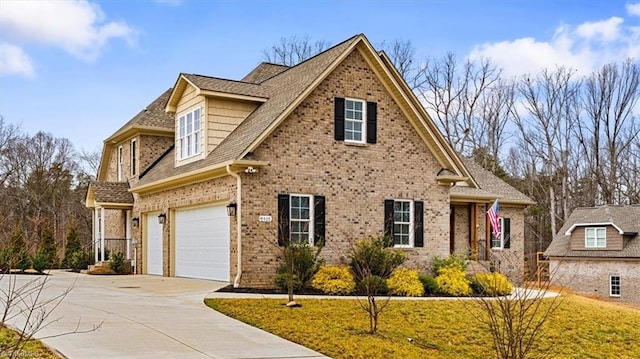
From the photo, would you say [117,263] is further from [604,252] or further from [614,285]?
[614,285]

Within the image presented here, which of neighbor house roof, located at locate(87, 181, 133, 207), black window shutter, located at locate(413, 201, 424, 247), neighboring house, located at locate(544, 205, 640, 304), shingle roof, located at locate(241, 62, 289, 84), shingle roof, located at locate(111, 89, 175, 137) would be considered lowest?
neighboring house, located at locate(544, 205, 640, 304)

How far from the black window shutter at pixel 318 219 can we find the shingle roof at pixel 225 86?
443 centimetres

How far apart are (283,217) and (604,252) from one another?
26063 millimetres

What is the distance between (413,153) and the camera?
2239cm

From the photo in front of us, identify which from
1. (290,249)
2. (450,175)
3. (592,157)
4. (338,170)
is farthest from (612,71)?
(290,249)

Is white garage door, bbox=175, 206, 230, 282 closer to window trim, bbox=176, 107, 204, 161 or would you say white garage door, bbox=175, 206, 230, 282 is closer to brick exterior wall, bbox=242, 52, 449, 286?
brick exterior wall, bbox=242, 52, 449, 286

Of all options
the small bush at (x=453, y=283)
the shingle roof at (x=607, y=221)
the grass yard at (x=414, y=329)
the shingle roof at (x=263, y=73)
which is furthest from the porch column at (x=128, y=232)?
the shingle roof at (x=607, y=221)

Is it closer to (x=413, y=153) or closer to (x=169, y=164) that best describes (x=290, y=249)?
(x=413, y=153)

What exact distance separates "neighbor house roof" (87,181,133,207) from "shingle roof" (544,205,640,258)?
23380 millimetres

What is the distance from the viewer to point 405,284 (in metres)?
19.2

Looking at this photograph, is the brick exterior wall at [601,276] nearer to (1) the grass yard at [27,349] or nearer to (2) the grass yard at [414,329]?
(2) the grass yard at [414,329]

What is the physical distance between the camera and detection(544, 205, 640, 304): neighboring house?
37.8m

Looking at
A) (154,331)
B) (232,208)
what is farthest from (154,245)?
(154,331)

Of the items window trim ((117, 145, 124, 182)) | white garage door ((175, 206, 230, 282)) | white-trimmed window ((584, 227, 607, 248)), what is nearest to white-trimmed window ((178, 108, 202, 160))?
white garage door ((175, 206, 230, 282))
